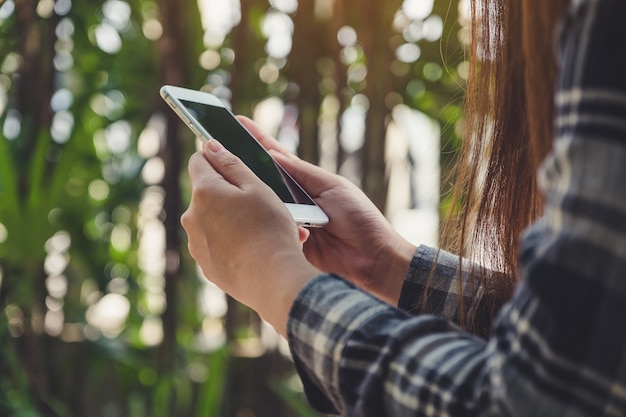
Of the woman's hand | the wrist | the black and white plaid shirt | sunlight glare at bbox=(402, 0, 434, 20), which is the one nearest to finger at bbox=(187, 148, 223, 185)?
the woman's hand

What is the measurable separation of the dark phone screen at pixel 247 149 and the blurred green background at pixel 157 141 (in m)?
0.94

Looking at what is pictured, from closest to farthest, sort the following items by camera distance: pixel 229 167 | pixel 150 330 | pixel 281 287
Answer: pixel 281 287
pixel 229 167
pixel 150 330

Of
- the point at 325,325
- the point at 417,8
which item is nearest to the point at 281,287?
the point at 325,325

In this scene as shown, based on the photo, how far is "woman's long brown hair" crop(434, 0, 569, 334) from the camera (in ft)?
1.83

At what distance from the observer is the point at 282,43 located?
1923 millimetres

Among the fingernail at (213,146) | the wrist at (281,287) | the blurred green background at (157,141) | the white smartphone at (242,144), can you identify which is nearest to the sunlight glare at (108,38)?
the blurred green background at (157,141)

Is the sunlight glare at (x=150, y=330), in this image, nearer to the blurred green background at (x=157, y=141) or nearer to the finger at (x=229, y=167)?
the blurred green background at (x=157, y=141)

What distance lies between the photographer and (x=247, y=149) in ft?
2.33

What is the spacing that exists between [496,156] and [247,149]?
22 centimetres

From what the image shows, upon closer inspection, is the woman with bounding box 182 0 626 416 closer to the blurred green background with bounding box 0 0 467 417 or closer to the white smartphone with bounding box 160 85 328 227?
the white smartphone with bounding box 160 85 328 227

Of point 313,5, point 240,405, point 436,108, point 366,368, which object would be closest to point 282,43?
point 313,5

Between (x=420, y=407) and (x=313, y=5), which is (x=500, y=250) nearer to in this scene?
(x=420, y=407)

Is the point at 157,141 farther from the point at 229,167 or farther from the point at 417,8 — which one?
the point at 229,167

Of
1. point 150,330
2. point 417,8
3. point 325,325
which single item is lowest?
point 150,330
